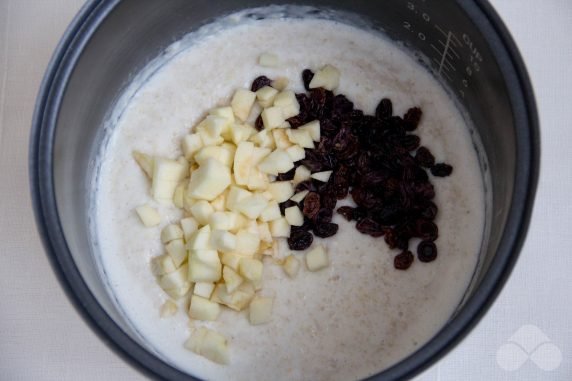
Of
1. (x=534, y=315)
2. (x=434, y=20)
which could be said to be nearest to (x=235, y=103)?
(x=434, y=20)

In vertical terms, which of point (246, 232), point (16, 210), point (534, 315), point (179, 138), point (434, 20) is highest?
point (434, 20)

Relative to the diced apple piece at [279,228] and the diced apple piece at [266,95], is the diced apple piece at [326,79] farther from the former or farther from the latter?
the diced apple piece at [279,228]

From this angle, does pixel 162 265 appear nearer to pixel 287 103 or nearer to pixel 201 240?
pixel 201 240

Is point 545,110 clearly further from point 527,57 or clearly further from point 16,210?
point 16,210

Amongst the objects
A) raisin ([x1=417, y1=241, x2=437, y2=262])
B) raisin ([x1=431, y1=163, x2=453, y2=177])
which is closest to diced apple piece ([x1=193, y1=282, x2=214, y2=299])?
raisin ([x1=417, y1=241, x2=437, y2=262])

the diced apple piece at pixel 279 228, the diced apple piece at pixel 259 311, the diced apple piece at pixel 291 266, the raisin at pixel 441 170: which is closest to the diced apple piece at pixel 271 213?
the diced apple piece at pixel 279 228

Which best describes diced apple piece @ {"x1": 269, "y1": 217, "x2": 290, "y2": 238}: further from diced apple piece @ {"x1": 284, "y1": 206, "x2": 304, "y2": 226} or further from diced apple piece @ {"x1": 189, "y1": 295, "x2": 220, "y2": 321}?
diced apple piece @ {"x1": 189, "y1": 295, "x2": 220, "y2": 321}
